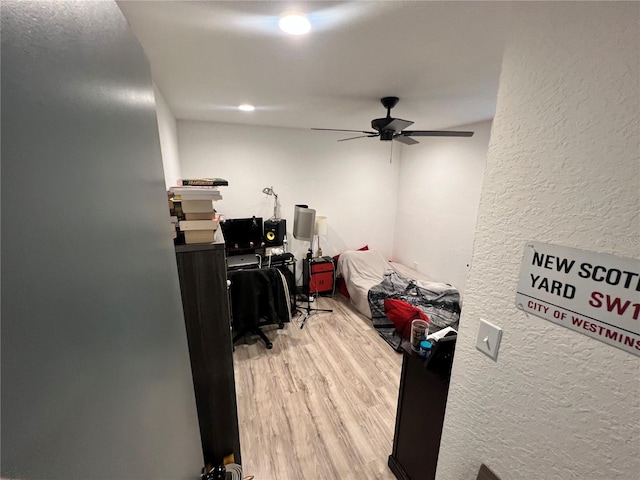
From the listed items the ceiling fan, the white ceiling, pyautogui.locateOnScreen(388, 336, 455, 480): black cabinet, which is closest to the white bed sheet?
pyautogui.locateOnScreen(388, 336, 455, 480): black cabinet

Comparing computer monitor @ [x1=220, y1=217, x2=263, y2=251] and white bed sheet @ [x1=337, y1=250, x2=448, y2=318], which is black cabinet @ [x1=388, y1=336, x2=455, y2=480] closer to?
white bed sheet @ [x1=337, y1=250, x2=448, y2=318]

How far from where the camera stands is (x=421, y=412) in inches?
55.2

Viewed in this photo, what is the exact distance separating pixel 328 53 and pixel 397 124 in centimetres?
96

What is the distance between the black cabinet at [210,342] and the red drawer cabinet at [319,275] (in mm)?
2357

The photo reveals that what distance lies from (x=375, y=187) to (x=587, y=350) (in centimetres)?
388

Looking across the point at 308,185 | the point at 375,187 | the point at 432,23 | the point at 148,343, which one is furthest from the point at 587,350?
the point at 375,187

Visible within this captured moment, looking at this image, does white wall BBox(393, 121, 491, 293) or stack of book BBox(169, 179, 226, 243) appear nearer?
stack of book BBox(169, 179, 226, 243)

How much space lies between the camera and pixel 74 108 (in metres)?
0.41

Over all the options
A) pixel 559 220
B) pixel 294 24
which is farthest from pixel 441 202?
pixel 559 220

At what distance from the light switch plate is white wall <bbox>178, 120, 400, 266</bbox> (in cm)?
319

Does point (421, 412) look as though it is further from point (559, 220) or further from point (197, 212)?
point (197, 212)

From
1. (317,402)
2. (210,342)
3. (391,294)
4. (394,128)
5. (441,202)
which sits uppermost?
(394,128)

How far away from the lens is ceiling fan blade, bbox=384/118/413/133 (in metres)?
2.13

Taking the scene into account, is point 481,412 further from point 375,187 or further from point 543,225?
point 375,187
